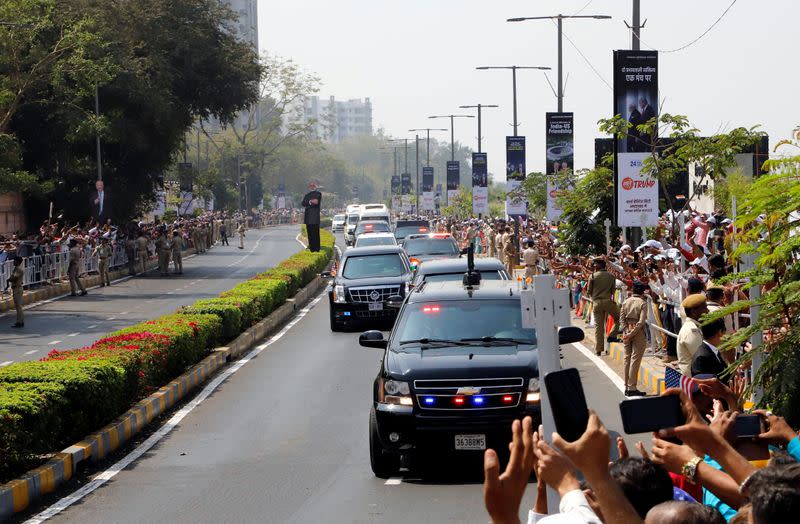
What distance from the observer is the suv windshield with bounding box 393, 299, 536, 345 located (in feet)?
41.4

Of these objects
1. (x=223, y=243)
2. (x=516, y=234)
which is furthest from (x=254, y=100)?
(x=223, y=243)

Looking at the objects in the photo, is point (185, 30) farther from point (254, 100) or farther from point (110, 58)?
point (110, 58)

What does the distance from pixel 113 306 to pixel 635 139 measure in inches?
688

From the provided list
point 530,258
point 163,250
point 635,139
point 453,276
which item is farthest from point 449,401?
point 163,250

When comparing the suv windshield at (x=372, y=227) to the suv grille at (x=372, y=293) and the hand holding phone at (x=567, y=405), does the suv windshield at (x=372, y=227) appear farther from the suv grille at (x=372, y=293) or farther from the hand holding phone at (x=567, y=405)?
the hand holding phone at (x=567, y=405)

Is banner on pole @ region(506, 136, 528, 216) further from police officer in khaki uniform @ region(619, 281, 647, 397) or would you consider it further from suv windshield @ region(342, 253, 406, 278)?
police officer in khaki uniform @ region(619, 281, 647, 397)

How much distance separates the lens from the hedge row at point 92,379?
454 inches

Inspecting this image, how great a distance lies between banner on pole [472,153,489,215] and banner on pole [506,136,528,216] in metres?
8.60

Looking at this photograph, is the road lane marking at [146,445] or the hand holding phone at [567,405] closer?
the hand holding phone at [567,405]

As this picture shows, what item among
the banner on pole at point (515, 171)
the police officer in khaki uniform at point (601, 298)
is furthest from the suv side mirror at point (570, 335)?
the banner on pole at point (515, 171)

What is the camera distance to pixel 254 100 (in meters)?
55.3

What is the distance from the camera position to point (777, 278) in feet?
24.8

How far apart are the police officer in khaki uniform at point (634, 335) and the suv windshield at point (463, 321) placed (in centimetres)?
333

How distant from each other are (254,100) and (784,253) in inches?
1941
